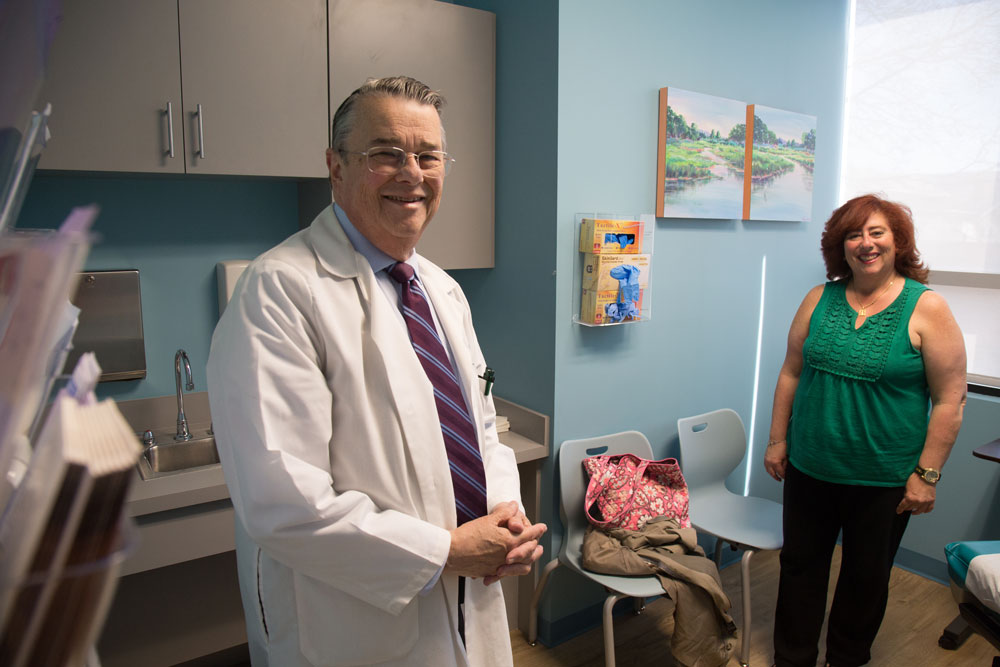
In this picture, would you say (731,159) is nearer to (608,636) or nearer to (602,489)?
(602,489)

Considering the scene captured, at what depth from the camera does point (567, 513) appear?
2.46m

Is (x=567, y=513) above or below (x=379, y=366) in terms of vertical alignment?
below

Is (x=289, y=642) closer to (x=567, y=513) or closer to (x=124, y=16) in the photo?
(x=567, y=513)

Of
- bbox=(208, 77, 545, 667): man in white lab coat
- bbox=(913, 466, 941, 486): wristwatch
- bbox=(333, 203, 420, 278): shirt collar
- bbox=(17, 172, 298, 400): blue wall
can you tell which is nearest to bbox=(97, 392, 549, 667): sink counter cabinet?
bbox=(17, 172, 298, 400): blue wall

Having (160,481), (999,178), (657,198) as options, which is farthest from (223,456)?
(999,178)

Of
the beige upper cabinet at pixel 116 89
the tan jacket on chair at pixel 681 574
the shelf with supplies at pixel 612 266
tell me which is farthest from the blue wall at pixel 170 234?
the tan jacket on chair at pixel 681 574

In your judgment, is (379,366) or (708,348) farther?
(708,348)

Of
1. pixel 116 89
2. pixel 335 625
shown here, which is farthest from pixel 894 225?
pixel 116 89

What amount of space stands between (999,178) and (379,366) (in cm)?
310

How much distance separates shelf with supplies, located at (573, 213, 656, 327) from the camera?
2.40 metres

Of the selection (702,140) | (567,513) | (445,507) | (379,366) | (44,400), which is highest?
(702,140)

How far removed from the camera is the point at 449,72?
244cm

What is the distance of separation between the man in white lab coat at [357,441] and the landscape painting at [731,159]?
60.0 inches

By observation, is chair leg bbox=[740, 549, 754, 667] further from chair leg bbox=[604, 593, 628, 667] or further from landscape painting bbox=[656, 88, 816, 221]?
landscape painting bbox=[656, 88, 816, 221]
